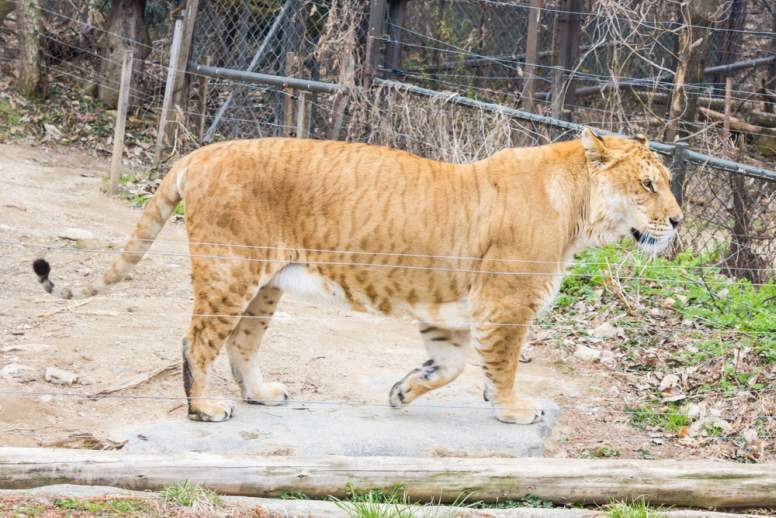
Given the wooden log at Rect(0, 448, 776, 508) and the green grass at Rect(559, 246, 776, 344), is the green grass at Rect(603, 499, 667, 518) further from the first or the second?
the green grass at Rect(559, 246, 776, 344)

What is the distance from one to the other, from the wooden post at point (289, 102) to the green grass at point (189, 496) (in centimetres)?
766

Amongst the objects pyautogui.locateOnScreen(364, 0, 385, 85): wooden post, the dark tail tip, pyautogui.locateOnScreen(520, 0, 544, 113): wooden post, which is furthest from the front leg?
pyautogui.locateOnScreen(364, 0, 385, 85): wooden post

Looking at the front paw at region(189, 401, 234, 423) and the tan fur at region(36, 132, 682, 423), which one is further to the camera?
the front paw at region(189, 401, 234, 423)

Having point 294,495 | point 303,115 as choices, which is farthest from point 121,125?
point 294,495

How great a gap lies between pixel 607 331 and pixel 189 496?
4167 millimetres

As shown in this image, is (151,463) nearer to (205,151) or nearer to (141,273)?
(205,151)

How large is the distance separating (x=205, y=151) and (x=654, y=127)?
8.46 metres

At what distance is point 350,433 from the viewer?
18.7 ft

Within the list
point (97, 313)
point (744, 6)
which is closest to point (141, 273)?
point (97, 313)

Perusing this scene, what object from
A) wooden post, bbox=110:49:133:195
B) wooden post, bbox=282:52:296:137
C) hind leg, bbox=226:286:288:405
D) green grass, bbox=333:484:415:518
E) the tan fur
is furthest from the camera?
wooden post, bbox=282:52:296:137

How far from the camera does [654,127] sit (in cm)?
1295

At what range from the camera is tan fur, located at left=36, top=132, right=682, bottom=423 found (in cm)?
556

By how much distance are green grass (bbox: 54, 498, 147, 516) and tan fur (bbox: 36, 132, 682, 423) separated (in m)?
Result: 1.24

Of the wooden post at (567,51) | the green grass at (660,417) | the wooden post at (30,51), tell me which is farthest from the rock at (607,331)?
the wooden post at (30,51)
